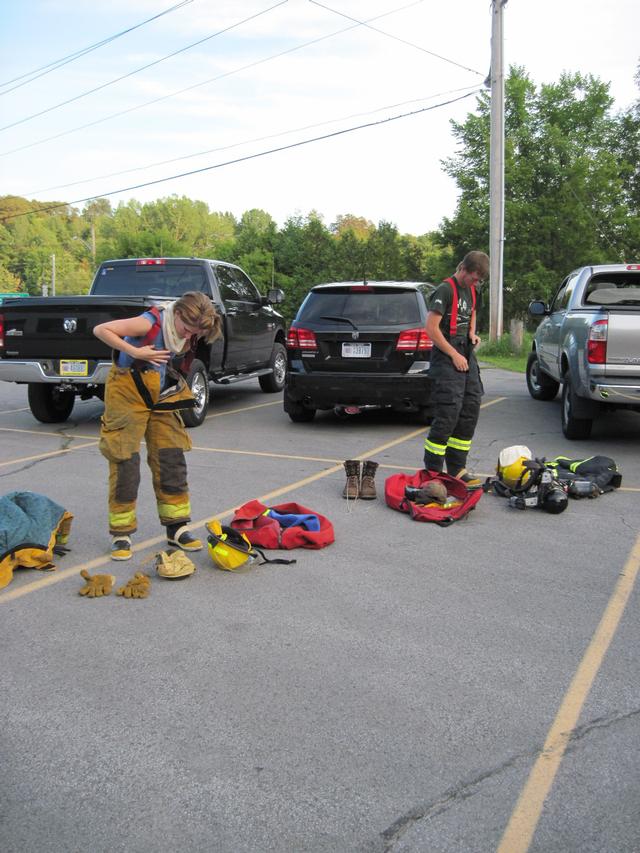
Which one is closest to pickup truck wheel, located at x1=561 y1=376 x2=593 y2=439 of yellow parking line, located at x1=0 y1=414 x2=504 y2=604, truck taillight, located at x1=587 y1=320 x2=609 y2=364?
truck taillight, located at x1=587 y1=320 x2=609 y2=364

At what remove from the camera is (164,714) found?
3041 mm

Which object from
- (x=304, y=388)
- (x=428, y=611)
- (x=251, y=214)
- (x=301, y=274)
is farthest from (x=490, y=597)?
(x=251, y=214)

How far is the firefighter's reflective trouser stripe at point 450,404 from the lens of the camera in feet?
20.5

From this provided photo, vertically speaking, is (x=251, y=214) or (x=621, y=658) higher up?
(x=251, y=214)

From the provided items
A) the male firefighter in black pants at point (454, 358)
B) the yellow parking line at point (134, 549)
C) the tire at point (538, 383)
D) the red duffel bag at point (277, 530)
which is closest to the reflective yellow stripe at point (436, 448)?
the male firefighter in black pants at point (454, 358)

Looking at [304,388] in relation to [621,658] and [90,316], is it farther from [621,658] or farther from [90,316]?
[621,658]

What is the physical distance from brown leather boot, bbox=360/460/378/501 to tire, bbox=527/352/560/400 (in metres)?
6.19

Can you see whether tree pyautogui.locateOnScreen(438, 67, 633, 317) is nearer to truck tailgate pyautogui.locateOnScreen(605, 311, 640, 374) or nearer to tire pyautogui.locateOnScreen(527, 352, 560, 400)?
tire pyautogui.locateOnScreen(527, 352, 560, 400)

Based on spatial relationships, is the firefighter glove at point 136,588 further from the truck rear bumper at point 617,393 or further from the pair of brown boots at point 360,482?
the truck rear bumper at point 617,393

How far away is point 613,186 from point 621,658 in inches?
1571

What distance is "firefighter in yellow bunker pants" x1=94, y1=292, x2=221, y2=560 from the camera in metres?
4.64

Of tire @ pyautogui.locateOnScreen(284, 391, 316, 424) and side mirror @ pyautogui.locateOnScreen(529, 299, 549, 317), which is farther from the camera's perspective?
side mirror @ pyautogui.locateOnScreen(529, 299, 549, 317)

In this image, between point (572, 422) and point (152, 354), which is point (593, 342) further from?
point (152, 354)

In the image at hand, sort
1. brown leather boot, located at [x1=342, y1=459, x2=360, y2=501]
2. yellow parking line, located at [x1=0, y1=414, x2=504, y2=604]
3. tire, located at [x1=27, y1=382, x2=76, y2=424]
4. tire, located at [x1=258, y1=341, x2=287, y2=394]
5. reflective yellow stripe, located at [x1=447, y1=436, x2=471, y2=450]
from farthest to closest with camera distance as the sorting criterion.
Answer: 1. tire, located at [x1=258, y1=341, x2=287, y2=394]
2. tire, located at [x1=27, y1=382, x2=76, y2=424]
3. reflective yellow stripe, located at [x1=447, y1=436, x2=471, y2=450]
4. brown leather boot, located at [x1=342, y1=459, x2=360, y2=501]
5. yellow parking line, located at [x1=0, y1=414, x2=504, y2=604]
